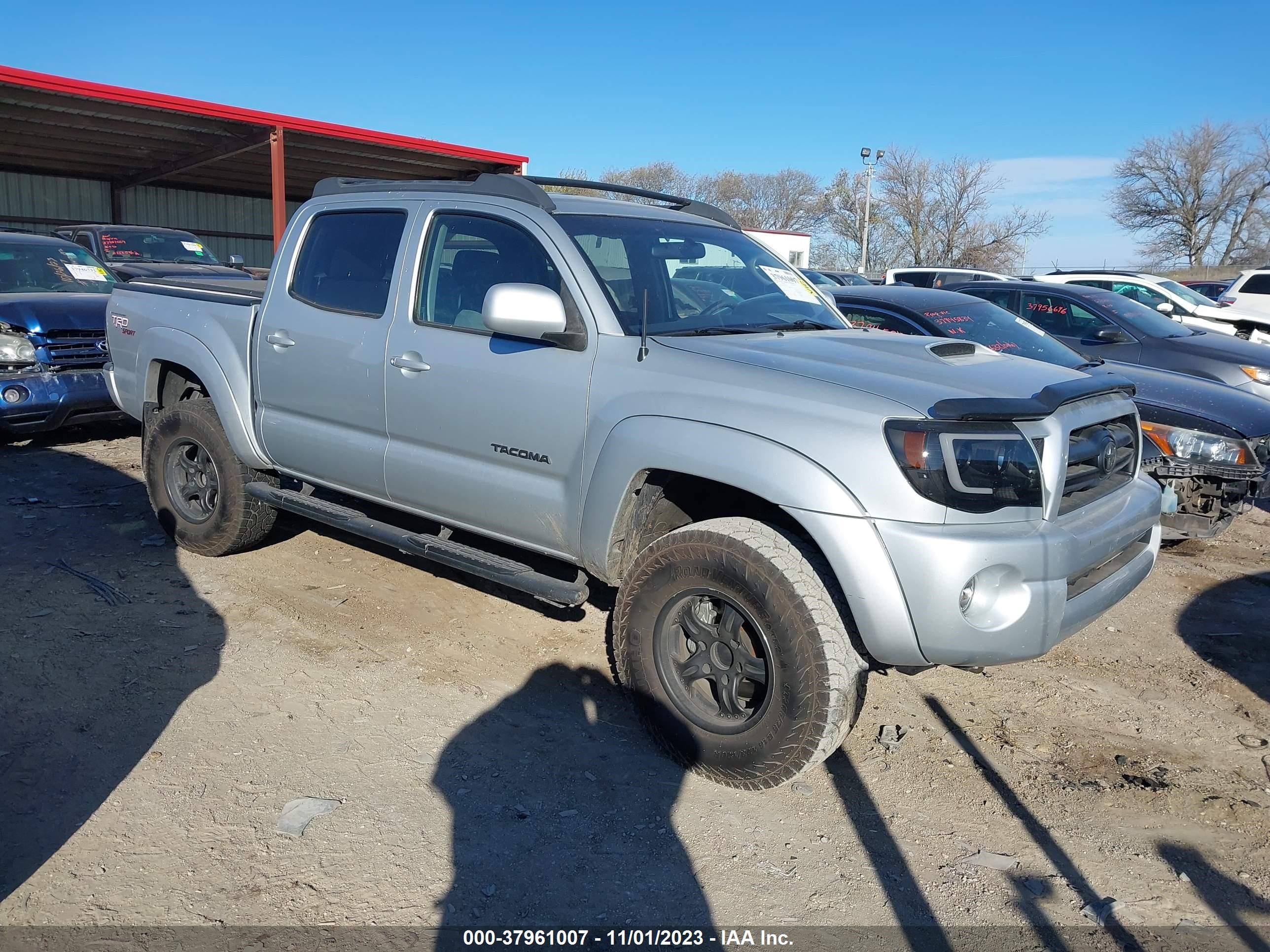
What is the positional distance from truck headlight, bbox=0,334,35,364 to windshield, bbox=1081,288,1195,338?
8.86 meters

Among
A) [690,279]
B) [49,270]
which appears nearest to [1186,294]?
[690,279]

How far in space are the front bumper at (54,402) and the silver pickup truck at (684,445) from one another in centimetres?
348

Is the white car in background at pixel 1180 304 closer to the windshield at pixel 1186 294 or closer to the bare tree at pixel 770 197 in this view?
the windshield at pixel 1186 294

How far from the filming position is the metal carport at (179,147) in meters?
16.6

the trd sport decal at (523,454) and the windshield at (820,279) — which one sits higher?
the windshield at (820,279)

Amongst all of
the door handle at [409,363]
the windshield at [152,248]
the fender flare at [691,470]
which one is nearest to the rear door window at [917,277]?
the windshield at [152,248]

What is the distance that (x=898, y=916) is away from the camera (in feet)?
9.39

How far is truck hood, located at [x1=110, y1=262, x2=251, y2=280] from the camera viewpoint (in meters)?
12.0

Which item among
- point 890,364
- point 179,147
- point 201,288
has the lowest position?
point 890,364

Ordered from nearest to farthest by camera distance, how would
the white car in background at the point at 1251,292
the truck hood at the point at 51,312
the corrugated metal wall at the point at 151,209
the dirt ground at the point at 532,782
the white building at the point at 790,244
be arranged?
the dirt ground at the point at 532,782, the truck hood at the point at 51,312, the white car in background at the point at 1251,292, the corrugated metal wall at the point at 151,209, the white building at the point at 790,244

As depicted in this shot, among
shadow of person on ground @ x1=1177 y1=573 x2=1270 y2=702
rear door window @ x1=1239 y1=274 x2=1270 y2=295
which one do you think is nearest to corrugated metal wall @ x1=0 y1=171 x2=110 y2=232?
rear door window @ x1=1239 y1=274 x2=1270 y2=295

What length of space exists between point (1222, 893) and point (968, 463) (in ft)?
4.83

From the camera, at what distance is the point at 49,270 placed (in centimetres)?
953

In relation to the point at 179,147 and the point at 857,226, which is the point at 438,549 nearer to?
the point at 179,147
